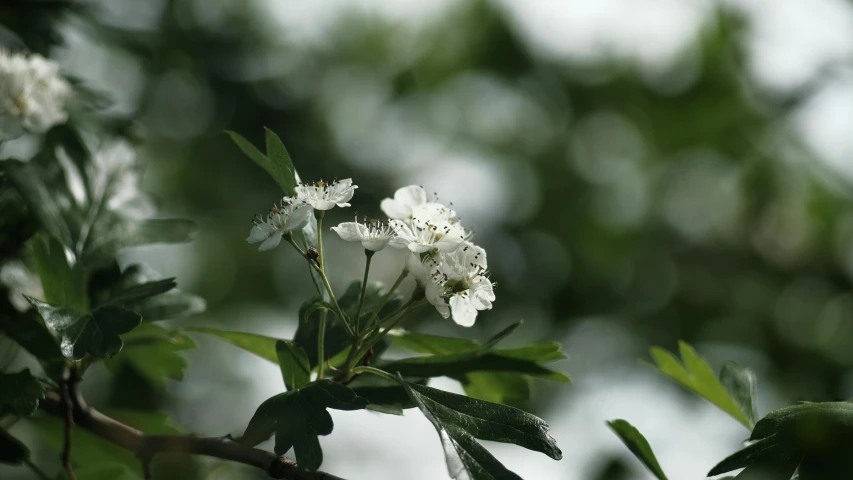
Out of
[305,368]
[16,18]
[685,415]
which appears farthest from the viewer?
[685,415]

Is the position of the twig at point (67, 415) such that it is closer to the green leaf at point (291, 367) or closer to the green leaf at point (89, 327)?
the green leaf at point (89, 327)

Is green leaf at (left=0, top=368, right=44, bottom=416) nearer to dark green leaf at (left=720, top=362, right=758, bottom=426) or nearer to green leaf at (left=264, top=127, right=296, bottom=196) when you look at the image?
green leaf at (left=264, top=127, right=296, bottom=196)

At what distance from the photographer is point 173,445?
983 millimetres

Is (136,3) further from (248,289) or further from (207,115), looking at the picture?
(248,289)

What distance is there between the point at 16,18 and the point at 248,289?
2796mm

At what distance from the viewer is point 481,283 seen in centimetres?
102

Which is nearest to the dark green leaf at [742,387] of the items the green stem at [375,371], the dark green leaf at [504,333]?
the dark green leaf at [504,333]

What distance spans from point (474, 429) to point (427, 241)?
0.79ft

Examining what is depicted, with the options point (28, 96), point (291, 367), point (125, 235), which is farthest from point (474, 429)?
point (28, 96)

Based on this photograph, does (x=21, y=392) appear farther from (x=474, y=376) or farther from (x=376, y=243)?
(x=474, y=376)

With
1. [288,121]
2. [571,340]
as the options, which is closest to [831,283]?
[571,340]

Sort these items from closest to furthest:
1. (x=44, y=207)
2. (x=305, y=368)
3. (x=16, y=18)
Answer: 1. (x=305, y=368)
2. (x=44, y=207)
3. (x=16, y=18)

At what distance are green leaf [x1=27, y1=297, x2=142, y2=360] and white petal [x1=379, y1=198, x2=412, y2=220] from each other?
0.33 m

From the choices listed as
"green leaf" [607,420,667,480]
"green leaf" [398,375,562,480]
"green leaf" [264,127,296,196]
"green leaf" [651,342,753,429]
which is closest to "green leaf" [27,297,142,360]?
"green leaf" [264,127,296,196]
